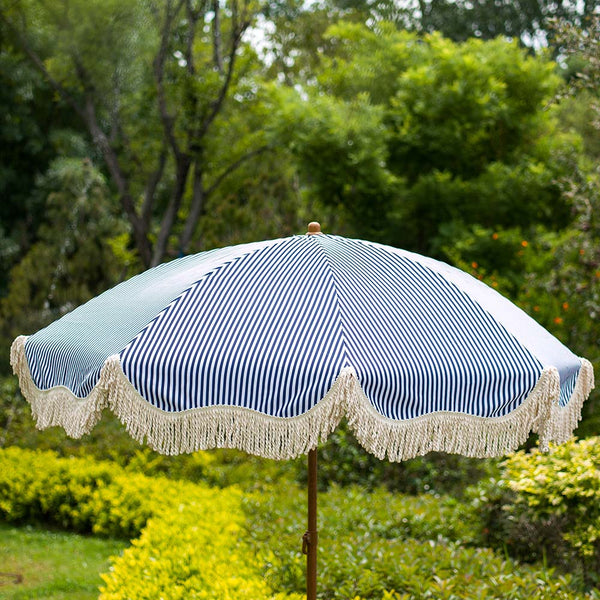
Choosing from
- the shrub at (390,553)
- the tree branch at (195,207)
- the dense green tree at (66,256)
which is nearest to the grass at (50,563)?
the shrub at (390,553)

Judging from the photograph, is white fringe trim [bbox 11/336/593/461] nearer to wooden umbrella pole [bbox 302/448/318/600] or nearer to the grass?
wooden umbrella pole [bbox 302/448/318/600]

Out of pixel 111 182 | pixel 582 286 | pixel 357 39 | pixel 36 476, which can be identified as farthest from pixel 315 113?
pixel 111 182

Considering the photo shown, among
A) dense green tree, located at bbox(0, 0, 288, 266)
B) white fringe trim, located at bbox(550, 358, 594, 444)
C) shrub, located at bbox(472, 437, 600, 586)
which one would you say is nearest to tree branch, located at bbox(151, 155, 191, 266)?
dense green tree, located at bbox(0, 0, 288, 266)

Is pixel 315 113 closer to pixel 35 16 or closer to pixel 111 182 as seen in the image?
pixel 35 16

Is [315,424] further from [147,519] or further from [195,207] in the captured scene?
[195,207]

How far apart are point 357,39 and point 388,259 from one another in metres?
8.59

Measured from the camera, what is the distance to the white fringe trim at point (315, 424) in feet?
7.57

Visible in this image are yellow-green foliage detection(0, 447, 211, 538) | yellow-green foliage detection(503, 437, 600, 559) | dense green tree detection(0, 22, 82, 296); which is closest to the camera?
yellow-green foliage detection(503, 437, 600, 559)

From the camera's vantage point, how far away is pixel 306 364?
233cm

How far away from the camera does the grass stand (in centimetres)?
493

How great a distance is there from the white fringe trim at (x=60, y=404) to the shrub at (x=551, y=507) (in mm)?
2977

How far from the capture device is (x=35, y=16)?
32.7ft

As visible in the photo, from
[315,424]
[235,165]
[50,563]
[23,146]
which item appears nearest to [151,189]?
[235,165]

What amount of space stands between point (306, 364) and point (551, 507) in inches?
116
